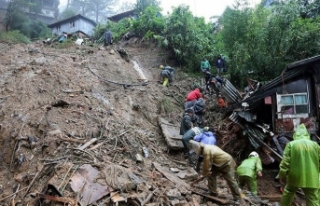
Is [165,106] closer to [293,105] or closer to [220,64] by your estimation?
[293,105]

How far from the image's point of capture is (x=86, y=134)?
27.5ft

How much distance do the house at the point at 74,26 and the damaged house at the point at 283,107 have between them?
24.1 metres

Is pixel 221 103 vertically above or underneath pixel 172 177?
above

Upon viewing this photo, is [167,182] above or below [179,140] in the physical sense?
below

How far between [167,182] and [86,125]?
3.37m

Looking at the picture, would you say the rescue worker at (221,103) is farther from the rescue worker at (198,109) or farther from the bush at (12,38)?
the bush at (12,38)

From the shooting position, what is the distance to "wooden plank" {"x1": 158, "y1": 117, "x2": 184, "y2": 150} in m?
9.19

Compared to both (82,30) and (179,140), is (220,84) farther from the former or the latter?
(82,30)

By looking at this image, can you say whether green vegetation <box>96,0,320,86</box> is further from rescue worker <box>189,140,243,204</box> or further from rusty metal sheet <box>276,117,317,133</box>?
rescue worker <box>189,140,243,204</box>

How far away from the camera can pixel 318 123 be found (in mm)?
8922

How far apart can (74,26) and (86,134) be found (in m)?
25.0

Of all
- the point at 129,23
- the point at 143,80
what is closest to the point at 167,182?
the point at 143,80

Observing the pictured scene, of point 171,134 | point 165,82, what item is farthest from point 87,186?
point 165,82

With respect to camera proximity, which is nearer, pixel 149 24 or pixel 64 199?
pixel 64 199
